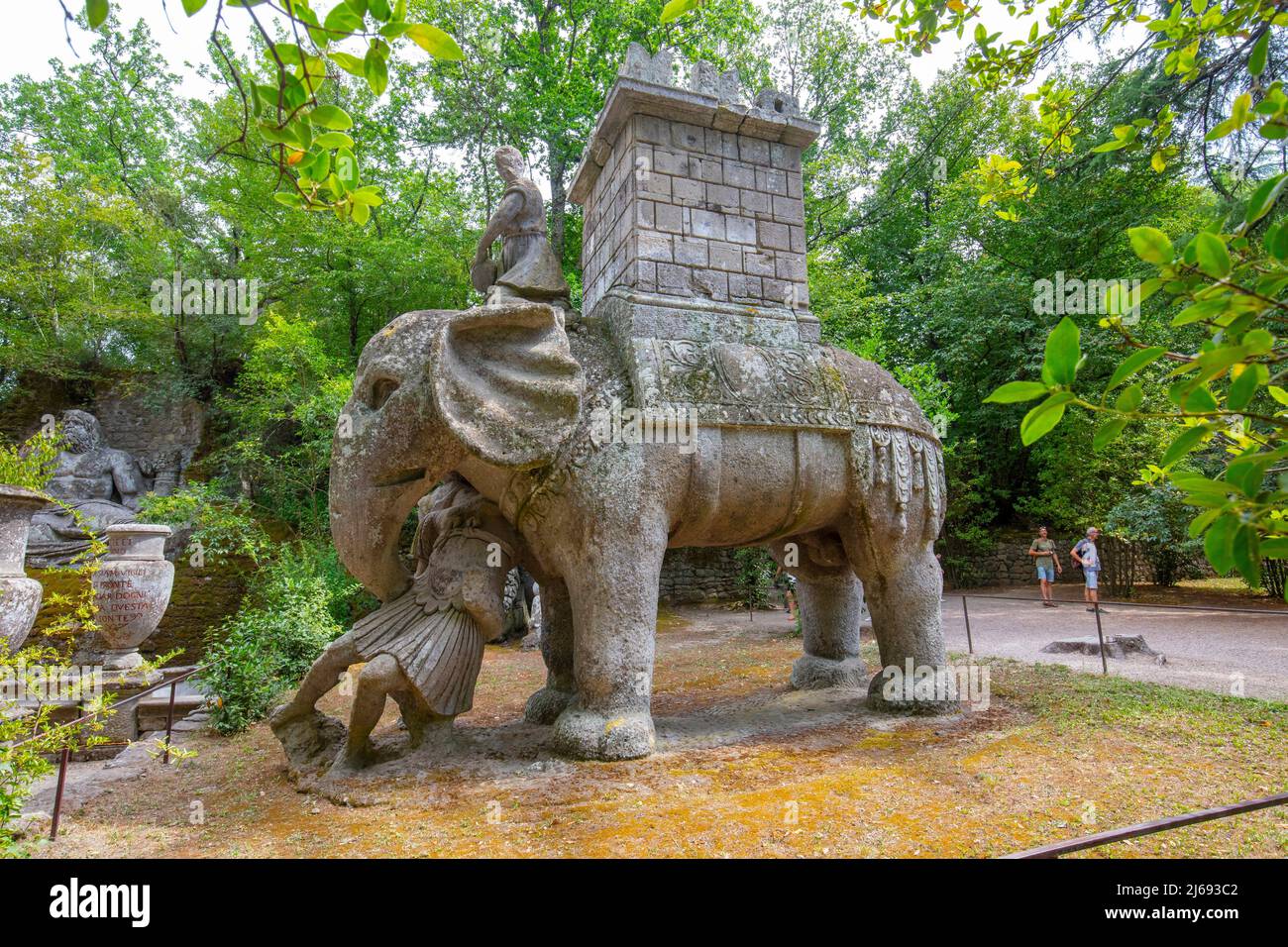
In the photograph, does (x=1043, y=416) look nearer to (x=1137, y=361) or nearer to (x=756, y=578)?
→ (x=1137, y=361)

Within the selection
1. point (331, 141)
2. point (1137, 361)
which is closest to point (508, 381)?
point (331, 141)

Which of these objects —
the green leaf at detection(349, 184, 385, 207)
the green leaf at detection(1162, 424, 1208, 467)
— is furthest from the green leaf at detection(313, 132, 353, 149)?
the green leaf at detection(1162, 424, 1208, 467)

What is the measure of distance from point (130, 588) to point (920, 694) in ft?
24.3

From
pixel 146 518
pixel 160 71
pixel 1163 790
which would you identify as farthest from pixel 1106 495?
pixel 160 71

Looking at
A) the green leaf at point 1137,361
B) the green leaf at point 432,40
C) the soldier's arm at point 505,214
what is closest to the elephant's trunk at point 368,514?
the soldier's arm at point 505,214

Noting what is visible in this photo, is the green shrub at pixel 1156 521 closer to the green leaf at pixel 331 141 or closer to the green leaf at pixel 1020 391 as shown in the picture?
the green leaf at pixel 1020 391

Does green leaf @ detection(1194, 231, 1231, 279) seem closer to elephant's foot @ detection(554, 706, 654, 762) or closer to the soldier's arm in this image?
elephant's foot @ detection(554, 706, 654, 762)

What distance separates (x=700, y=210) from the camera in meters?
4.36

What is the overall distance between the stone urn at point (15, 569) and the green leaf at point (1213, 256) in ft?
19.5

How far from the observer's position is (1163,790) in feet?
9.96

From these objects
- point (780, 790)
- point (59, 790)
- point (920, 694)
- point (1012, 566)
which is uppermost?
point (59, 790)

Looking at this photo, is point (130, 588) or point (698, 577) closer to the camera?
point (130, 588)

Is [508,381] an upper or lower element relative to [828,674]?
upper

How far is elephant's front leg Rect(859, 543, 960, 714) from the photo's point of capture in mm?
4398
